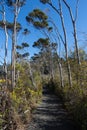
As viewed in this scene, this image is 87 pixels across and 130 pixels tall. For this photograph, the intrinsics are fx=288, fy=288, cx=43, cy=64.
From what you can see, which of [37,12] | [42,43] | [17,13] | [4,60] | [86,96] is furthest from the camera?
[42,43]

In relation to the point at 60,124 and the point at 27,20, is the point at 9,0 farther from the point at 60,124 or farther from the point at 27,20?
the point at 60,124

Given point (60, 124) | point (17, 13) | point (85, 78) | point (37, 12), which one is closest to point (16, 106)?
point (60, 124)

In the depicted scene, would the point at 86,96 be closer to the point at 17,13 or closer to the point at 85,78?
the point at 85,78

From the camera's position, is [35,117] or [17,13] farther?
[17,13]

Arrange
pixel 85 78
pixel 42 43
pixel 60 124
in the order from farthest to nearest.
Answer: pixel 42 43
pixel 85 78
pixel 60 124

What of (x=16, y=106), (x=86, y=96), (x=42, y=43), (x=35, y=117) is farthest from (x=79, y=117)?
(x=42, y=43)

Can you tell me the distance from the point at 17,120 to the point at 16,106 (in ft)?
2.92

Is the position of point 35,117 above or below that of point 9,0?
below

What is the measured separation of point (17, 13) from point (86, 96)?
45.4 feet

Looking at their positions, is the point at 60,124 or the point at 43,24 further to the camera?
the point at 43,24

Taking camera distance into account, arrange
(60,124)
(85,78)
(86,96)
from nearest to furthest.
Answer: (86,96), (60,124), (85,78)

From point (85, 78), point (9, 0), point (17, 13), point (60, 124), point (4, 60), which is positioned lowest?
point (60, 124)

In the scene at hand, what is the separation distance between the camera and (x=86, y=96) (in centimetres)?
1252

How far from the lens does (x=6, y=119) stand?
11.6 m
